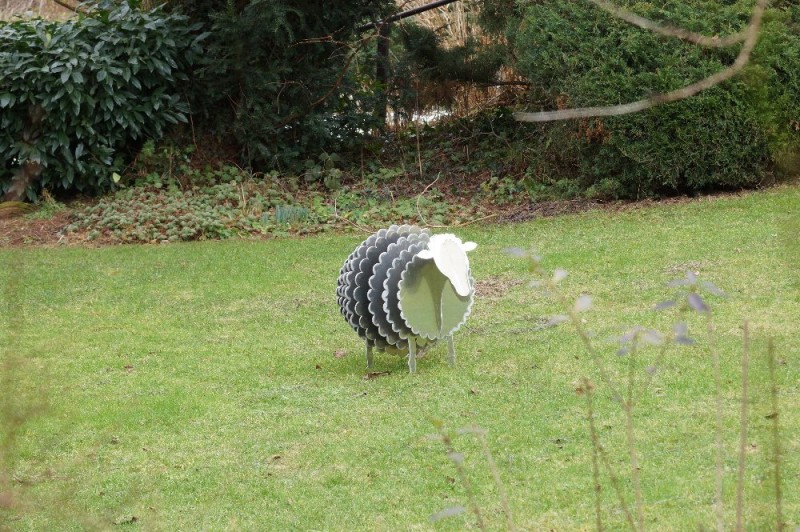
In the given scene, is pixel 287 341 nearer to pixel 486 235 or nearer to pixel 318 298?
pixel 318 298

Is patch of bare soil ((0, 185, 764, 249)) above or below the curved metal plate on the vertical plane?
below

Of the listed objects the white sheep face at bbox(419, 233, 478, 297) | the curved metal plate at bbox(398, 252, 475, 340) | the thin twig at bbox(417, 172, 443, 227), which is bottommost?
the thin twig at bbox(417, 172, 443, 227)

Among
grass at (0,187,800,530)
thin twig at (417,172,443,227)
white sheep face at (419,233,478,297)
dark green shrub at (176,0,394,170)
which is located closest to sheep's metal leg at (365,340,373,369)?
grass at (0,187,800,530)

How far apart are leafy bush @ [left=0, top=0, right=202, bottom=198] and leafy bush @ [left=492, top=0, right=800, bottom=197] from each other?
4.61 metres

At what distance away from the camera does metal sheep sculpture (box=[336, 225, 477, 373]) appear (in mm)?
5789

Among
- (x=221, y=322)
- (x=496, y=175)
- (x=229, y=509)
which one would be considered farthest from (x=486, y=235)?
(x=229, y=509)

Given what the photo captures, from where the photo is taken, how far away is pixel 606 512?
405 cm

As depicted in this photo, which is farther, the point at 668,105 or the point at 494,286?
the point at 668,105

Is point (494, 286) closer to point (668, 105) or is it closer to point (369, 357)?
point (369, 357)

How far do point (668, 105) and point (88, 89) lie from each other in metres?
6.56

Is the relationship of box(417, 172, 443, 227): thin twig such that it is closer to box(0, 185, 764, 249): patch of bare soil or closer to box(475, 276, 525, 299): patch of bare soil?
box(0, 185, 764, 249): patch of bare soil

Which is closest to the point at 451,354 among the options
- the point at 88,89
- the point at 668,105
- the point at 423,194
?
the point at 668,105

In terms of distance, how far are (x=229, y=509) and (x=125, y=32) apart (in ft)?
30.5

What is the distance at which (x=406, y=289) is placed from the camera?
5797 millimetres
